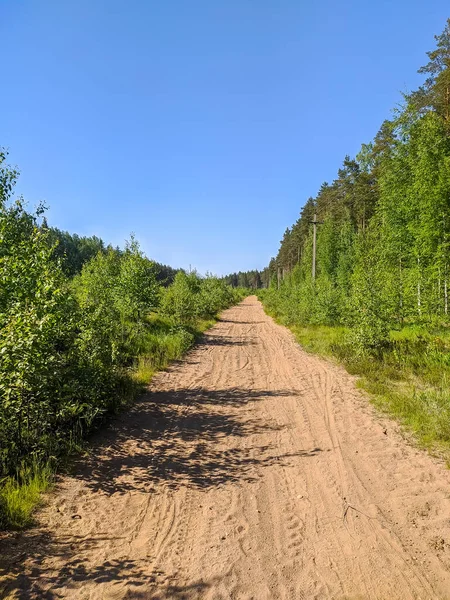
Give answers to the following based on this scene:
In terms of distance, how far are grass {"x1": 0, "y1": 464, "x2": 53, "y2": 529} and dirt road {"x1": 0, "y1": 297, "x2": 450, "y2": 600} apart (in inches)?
7.5

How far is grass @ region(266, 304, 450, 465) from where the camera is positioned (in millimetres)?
6062

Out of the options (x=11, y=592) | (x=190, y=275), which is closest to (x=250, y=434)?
(x=11, y=592)

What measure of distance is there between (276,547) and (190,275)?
28.4m

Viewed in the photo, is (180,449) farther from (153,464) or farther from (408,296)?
(408,296)

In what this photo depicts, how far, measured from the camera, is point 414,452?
5398 mm

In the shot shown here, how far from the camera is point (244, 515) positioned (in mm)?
4016

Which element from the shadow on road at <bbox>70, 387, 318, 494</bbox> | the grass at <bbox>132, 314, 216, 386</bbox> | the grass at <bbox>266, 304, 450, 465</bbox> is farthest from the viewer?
the grass at <bbox>132, 314, 216, 386</bbox>

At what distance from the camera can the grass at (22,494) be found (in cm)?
379

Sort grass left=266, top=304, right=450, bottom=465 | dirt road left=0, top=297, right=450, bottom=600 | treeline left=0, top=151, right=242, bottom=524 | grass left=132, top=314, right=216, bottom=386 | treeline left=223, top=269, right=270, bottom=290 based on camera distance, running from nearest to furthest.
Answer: dirt road left=0, top=297, right=450, bottom=600
treeline left=0, top=151, right=242, bottom=524
grass left=266, top=304, right=450, bottom=465
grass left=132, top=314, right=216, bottom=386
treeline left=223, top=269, right=270, bottom=290

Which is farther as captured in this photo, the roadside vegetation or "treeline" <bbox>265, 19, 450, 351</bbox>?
"treeline" <bbox>265, 19, 450, 351</bbox>

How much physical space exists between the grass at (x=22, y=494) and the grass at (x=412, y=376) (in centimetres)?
549

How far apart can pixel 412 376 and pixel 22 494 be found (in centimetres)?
859

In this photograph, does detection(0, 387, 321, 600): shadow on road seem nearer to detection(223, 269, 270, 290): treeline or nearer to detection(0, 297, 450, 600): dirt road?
detection(0, 297, 450, 600): dirt road

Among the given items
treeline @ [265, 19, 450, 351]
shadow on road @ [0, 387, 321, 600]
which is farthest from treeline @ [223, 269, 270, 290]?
shadow on road @ [0, 387, 321, 600]
